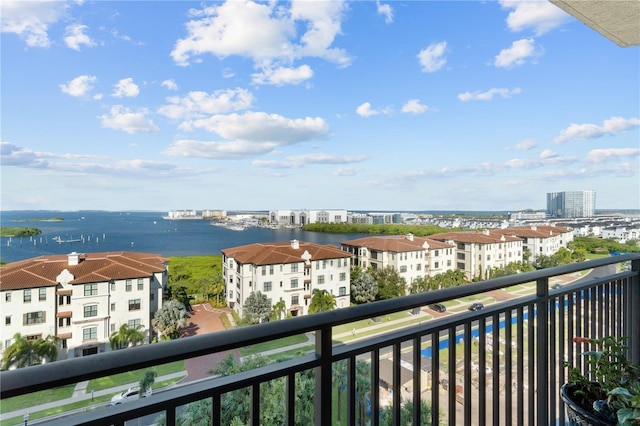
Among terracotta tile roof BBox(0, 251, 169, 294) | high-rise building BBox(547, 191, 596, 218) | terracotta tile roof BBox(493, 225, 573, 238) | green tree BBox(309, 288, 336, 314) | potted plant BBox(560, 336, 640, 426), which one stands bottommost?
green tree BBox(309, 288, 336, 314)

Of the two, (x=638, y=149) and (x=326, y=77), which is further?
(x=326, y=77)

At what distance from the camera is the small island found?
293 cm

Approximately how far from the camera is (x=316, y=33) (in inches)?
179

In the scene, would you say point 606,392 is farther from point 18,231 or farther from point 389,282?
point 18,231

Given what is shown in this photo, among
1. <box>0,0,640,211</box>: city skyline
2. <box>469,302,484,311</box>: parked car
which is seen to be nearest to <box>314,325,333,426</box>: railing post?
<box>469,302,484,311</box>: parked car

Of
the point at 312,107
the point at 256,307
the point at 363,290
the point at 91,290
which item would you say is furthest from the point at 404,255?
the point at 91,290

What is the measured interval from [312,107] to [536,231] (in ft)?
12.0

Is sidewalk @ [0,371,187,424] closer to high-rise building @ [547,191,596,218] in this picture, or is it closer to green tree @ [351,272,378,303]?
green tree @ [351,272,378,303]

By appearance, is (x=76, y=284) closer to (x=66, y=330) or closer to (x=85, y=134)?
(x=66, y=330)

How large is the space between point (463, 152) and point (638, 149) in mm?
2296

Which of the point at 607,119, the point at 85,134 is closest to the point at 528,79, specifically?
the point at 607,119

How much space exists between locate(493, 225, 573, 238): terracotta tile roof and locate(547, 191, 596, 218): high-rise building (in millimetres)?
357

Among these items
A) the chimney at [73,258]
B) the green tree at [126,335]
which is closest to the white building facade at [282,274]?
the green tree at [126,335]

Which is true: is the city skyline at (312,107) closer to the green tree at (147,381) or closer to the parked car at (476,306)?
the parked car at (476,306)
